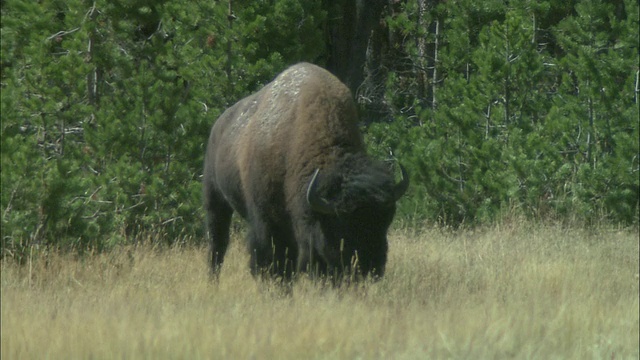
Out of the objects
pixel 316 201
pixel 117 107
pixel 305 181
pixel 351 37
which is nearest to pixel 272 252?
pixel 305 181

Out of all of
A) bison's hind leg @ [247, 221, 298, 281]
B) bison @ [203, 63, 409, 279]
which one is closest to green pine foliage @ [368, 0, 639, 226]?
bison @ [203, 63, 409, 279]

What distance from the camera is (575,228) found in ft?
40.4

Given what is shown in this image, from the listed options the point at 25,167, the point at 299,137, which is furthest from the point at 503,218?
the point at 25,167

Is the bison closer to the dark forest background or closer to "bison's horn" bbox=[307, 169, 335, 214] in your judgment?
"bison's horn" bbox=[307, 169, 335, 214]

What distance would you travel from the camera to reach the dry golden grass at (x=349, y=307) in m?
6.16

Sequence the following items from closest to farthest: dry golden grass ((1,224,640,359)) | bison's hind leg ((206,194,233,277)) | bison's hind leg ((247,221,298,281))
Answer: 1. dry golden grass ((1,224,640,359))
2. bison's hind leg ((247,221,298,281))
3. bison's hind leg ((206,194,233,277))

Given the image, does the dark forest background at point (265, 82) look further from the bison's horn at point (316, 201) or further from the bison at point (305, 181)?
the bison's horn at point (316, 201)

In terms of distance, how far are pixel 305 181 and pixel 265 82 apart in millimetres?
5169

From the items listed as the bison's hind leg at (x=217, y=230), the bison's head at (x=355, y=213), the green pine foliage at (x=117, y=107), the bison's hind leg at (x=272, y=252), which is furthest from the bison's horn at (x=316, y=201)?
the green pine foliage at (x=117, y=107)

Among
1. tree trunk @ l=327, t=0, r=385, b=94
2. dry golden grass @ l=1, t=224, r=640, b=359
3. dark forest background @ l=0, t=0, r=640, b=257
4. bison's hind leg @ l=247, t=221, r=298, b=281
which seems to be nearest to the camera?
dry golden grass @ l=1, t=224, r=640, b=359

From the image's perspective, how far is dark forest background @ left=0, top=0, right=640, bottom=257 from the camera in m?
12.0

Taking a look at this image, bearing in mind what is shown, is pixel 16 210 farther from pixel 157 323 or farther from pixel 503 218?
pixel 503 218

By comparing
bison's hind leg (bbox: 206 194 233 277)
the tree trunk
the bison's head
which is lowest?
bison's hind leg (bbox: 206 194 233 277)

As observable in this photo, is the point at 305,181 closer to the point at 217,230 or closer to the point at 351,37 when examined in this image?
the point at 217,230
